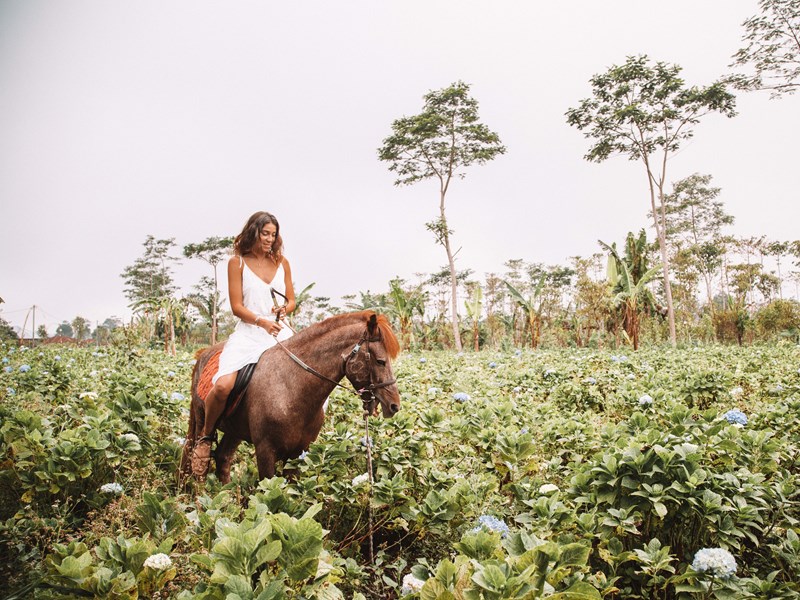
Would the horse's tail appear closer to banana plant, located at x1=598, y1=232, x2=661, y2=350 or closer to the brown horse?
the brown horse

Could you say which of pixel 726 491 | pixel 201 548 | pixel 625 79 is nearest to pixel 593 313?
pixel 625 79

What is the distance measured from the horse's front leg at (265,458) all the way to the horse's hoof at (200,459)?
57 centimetres

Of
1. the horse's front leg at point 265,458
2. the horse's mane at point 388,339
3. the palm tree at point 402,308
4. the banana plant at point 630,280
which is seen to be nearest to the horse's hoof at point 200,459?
the horse's front leg at point 265,458

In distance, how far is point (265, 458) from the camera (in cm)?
286

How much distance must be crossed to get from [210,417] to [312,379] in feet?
2.98

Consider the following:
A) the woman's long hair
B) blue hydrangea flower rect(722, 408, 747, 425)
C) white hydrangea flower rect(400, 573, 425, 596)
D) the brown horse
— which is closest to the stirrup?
the brown horse

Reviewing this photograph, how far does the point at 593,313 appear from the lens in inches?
714

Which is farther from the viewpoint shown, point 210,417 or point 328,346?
point 210,417

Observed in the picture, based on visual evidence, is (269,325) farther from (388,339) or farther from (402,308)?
(402,308)

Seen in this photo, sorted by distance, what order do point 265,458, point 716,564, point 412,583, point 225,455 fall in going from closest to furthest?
1. point 412,583
2. point 716,564
3. point 265,458
4. point 225,455

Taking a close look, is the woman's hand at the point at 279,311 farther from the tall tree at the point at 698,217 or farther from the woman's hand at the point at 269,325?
the tall tree at the point at 698,217

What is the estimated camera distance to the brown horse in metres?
2.75

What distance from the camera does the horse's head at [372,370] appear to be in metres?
2.70

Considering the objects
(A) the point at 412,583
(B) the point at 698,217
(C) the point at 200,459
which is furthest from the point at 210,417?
(B) the point at 698,217
